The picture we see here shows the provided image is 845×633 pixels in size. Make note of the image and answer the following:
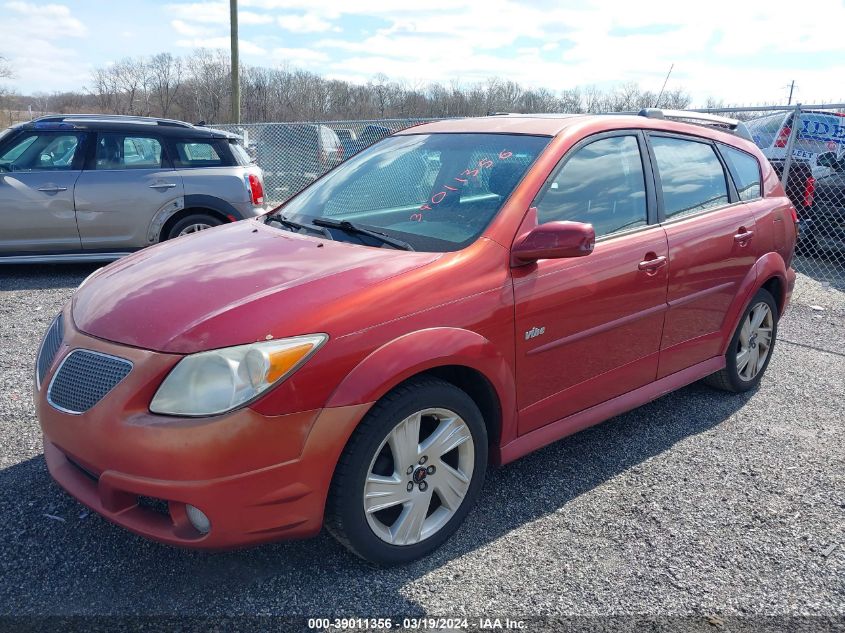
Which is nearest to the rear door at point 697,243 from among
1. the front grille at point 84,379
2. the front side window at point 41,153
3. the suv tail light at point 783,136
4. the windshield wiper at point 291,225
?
the windshield wiper at point 291,225

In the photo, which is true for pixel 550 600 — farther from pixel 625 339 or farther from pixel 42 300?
pixel 42 300

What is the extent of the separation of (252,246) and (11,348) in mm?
3101

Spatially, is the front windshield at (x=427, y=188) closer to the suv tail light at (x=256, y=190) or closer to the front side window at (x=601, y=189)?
the front side window at (x=601, y=189)

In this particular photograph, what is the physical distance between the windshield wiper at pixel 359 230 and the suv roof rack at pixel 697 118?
199cm

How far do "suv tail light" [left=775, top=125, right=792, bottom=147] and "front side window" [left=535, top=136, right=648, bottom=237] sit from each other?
358 inches

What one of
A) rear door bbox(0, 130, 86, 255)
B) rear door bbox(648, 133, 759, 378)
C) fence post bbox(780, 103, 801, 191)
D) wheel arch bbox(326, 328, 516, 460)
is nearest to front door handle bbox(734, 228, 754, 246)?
rear door bbox(648, 133, 759, 378)

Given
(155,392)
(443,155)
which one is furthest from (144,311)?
(443,155)

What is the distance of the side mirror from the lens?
2.89m

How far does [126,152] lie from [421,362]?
252 inches

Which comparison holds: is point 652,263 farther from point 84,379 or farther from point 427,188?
point 84,379

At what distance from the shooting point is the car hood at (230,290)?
2.45 m

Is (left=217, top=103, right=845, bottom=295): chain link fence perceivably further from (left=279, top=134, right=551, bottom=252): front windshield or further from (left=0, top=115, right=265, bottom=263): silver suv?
(left=279, top=134, right=551, bottom=252): front windshield

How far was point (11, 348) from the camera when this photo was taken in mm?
5234

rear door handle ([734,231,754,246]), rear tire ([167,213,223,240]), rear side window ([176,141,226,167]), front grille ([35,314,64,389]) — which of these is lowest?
rear tire ([167,213,223,240])
